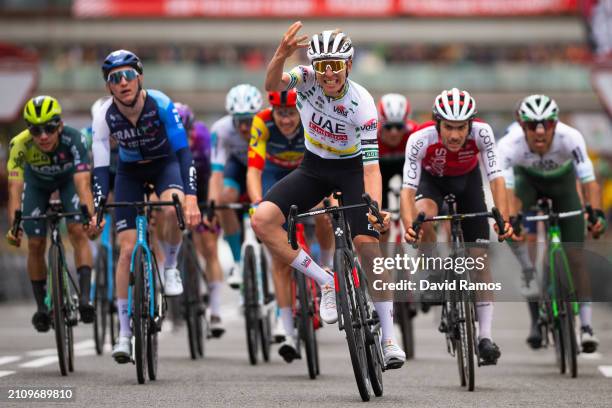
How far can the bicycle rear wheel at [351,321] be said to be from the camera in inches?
416

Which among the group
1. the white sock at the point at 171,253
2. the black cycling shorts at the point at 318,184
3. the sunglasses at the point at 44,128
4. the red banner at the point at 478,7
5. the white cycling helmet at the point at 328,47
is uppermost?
the red banner at the point at 478,7

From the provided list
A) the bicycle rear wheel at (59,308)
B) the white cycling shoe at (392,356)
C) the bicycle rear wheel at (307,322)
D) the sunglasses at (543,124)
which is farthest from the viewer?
the sunglasses at (543,124)

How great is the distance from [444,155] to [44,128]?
11.7ft

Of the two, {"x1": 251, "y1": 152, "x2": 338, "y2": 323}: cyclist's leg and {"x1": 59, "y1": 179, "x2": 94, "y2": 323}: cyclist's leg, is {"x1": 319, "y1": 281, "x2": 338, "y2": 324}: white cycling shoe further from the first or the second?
{"x1": 59, "y1": 179, "x2": 94, "y2": 323}: cyclist's leg

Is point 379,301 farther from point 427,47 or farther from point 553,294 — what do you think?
point 427,47

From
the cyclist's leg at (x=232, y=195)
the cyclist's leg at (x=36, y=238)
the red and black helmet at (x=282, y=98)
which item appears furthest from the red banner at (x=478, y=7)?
the red and black helmet at (x=282, y=98)

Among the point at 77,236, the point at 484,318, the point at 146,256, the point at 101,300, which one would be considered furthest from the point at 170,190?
the point at 101,300

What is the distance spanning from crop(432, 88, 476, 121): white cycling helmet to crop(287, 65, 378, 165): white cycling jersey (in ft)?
3.45

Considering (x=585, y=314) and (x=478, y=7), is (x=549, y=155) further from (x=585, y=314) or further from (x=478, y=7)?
(x=478, y=7)

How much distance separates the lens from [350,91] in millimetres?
11609

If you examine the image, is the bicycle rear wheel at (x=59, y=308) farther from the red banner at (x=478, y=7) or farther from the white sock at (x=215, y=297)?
the red banner at (x=478, y=7)

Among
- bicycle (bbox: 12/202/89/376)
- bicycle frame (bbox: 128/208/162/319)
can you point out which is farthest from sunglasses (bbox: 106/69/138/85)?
bicycle (bbox: 12/202/89/376)

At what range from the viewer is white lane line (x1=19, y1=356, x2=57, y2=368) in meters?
14.1

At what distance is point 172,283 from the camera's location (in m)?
13.5
